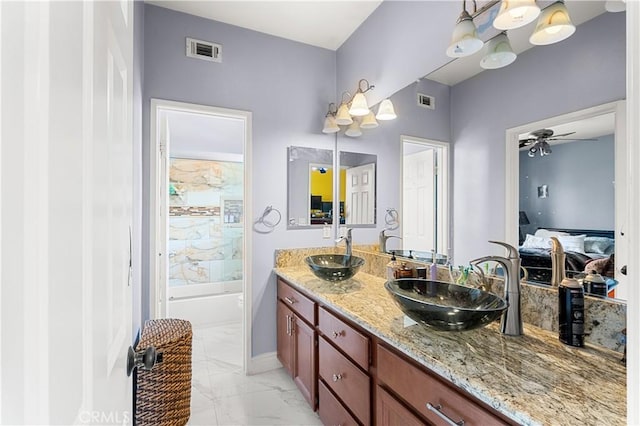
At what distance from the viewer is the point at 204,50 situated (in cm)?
245

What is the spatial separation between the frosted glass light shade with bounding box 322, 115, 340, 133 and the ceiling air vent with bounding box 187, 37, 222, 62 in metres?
1.00

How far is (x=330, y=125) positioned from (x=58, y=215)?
8.19ft

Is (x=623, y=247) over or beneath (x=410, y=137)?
beneath

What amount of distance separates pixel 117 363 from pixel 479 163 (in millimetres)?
1722

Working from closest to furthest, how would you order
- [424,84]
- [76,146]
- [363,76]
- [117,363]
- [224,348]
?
[76,146], [117,363], [424,84], [363,76], [224,348]

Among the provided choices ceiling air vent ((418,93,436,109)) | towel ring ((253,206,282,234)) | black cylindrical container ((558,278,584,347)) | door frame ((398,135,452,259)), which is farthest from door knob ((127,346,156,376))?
ceiling air vent ((418,93,436,109))

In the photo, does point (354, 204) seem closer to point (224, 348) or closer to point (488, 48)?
point (488, 48)

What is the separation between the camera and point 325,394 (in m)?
1.83

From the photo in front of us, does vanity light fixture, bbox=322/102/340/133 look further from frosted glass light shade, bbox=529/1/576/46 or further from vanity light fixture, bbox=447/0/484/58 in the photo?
frosted glass light shade, bbox=529/1/576/46

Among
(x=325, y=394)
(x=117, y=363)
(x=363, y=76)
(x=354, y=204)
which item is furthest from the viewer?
(x=354, y=204)

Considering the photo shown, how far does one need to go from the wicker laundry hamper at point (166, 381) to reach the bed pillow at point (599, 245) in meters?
2.10

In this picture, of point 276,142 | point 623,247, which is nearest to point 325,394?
point 623,247

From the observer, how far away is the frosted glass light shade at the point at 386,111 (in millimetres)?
2324

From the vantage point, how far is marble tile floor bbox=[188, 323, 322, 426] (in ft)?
6.63
